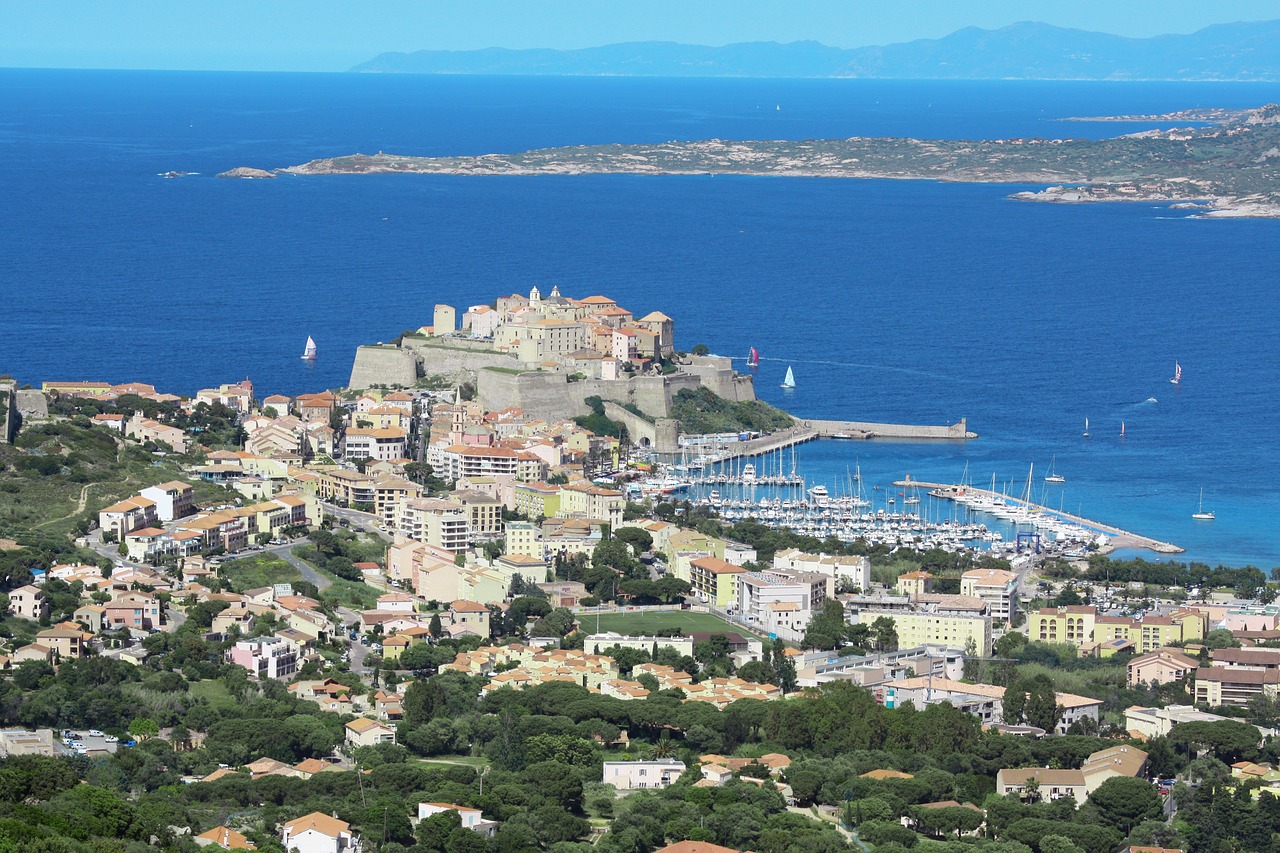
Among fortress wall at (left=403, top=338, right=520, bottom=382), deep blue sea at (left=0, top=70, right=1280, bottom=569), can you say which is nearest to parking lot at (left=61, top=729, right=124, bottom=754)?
deep blue sea at (left=0, top=70, right=1280, bottom=569)

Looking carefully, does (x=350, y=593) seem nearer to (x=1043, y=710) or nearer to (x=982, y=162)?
(x=1043, y=710)

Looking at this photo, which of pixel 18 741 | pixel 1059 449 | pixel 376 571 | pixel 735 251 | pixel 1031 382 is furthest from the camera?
pixel 735 251

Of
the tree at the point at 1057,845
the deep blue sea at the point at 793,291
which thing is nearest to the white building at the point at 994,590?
the deep blue sea at the point at 793,291

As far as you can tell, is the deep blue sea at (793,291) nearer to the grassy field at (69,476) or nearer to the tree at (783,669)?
the grassy field at (69,476)

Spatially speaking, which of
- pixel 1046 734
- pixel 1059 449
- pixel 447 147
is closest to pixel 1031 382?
pixel 1059 449

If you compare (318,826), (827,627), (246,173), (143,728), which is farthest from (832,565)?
(246,173)

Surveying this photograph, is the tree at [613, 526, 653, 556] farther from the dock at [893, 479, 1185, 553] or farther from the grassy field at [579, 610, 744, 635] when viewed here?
the dock at [893, 479, 1185, 553]

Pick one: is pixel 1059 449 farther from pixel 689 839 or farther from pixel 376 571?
pixel 689 839

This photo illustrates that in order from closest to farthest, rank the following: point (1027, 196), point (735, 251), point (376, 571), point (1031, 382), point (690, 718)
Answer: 1. point (690, 718)
2. point (376, 571)
3. point (1031, 382)
4. point (735, 251)
5. point (1027, 196)
